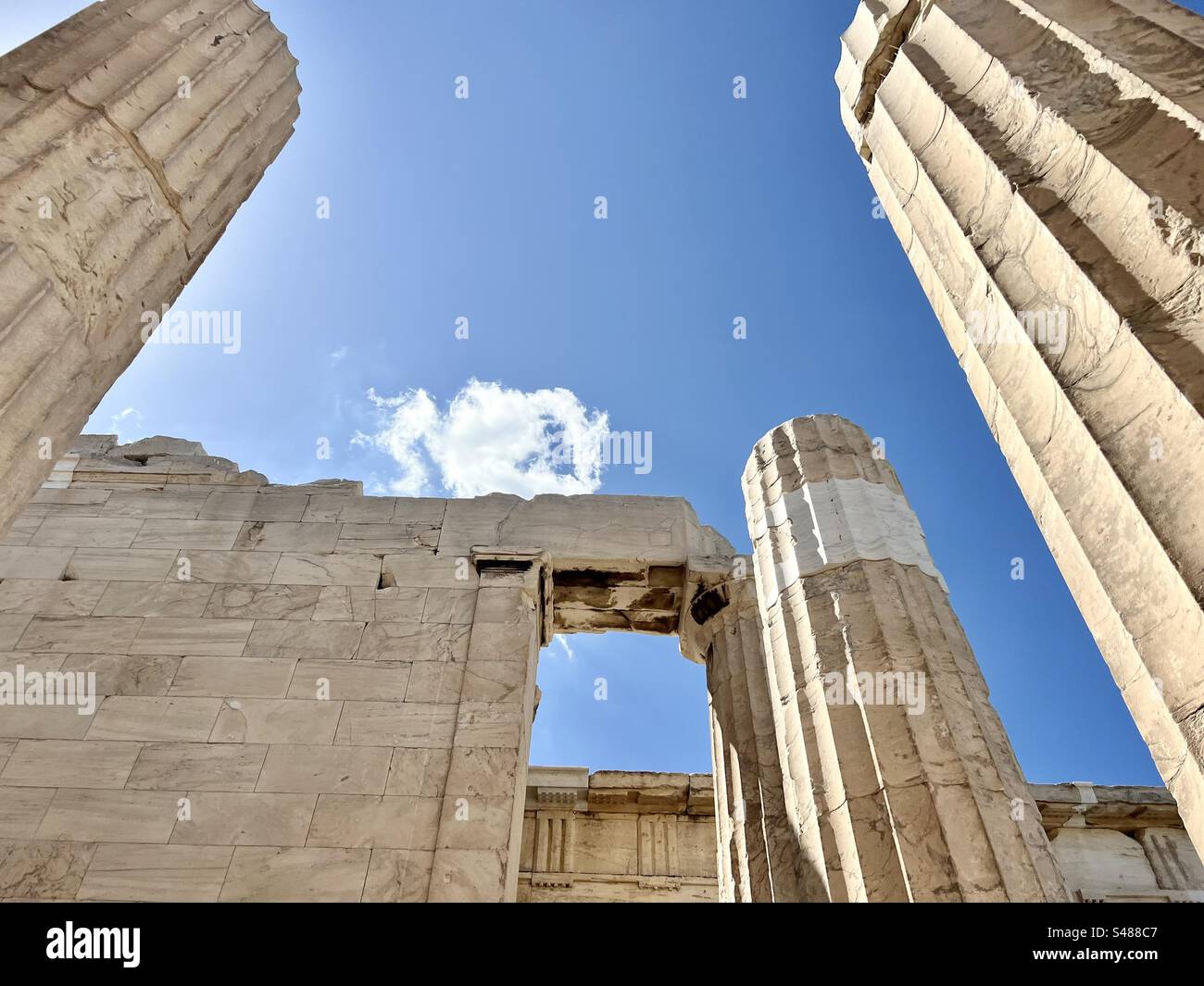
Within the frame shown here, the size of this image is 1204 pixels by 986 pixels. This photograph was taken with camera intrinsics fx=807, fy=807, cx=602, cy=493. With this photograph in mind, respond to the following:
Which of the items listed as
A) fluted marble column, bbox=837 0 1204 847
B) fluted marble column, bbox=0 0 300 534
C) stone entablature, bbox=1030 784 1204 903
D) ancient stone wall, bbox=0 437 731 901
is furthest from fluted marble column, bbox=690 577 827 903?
stone entablature, bbox=1030 784 1204 903

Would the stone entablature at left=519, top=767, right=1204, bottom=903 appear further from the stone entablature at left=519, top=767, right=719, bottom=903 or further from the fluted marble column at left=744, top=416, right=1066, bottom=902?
the fluted marble column at left=744, top=416, right=1066, bottom=902

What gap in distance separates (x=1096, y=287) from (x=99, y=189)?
5370 millimetres

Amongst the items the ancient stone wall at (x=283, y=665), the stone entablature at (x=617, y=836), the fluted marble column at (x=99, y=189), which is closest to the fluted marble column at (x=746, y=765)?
the ancient stone wall at (x=283, y=665)

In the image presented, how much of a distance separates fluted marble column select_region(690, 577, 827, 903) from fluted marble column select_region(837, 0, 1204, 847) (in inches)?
151

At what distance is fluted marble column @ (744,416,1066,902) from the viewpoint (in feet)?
17.6

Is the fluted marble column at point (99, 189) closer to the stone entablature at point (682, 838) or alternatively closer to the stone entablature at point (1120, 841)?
the stone entablature at point (682, 838)

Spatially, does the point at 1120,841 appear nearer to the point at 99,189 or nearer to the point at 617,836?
the point at 617,836

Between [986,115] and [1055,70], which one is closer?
[1055,70]

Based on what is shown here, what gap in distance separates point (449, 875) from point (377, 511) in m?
4.89

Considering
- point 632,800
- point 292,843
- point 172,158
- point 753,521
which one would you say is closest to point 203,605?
point 292,843

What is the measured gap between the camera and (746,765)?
326 inches

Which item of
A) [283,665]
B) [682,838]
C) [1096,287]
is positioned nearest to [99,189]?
[283,665]

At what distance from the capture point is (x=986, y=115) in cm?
414
